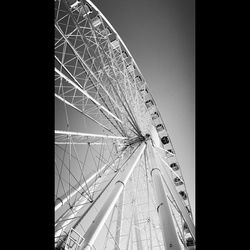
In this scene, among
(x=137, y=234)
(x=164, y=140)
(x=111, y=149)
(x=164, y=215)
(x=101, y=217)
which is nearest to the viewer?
(x=101, y=217)

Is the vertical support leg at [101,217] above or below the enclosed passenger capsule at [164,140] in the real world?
below

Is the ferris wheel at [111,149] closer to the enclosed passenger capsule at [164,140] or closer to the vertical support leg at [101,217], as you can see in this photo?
the vertical support leg at [101,217]

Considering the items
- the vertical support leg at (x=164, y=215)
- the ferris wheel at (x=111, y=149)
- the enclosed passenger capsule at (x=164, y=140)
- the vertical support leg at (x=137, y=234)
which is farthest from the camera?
the enclosed passenger capsule at (x=164, y=140)

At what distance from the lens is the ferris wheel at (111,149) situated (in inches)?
286

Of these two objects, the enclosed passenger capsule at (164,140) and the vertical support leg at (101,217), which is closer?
the vertical support leg at (101,217)

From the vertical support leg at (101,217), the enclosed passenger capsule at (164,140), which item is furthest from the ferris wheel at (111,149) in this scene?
the enclosed passenger capsule at (164,140)

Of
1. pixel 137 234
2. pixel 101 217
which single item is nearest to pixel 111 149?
pixel 137 234

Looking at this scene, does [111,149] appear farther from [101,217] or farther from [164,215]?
[101,217]

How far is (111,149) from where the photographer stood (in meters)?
11.4
